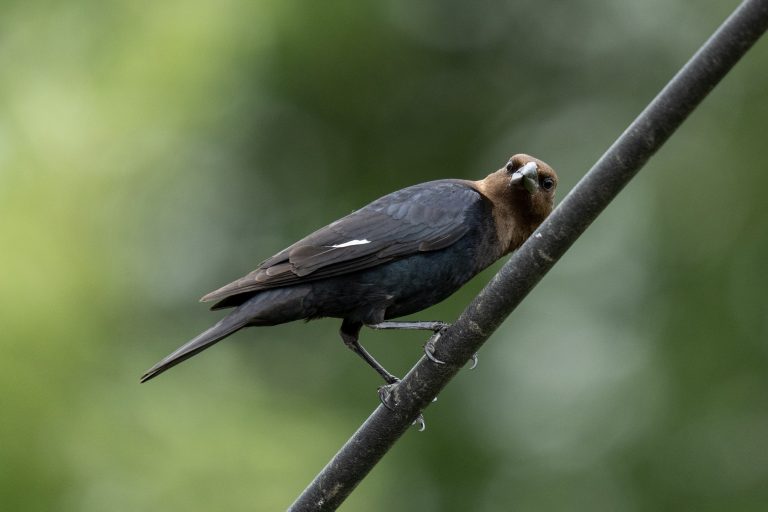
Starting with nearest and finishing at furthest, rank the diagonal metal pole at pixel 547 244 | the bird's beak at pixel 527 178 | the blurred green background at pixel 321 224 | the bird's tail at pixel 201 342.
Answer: the diagonal metal pole at pixel 547 244 < the bird's tail at pixel 201 342 < the bird's beak at pixel 527 178 < the blurred green background at pixel 321 224

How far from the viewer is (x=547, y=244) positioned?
122 inches

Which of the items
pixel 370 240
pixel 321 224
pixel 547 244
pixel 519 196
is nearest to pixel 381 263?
pixel 370 240

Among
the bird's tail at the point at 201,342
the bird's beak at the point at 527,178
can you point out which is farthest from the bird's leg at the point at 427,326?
the bird's beak at the point at 527,178

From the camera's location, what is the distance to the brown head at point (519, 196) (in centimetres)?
502

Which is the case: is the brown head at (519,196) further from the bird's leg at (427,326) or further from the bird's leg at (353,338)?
the bird's leg at (353,338)

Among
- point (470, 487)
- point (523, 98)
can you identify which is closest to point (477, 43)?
point (523, 98)

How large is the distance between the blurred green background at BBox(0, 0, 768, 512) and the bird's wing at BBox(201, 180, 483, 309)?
317cm

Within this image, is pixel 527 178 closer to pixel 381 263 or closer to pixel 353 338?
pixel 381 263

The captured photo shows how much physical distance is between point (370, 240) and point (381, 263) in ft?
0.36

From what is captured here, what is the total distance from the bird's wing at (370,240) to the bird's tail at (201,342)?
11 centimetres

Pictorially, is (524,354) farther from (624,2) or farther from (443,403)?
(624,2)

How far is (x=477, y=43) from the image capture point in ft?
32.7

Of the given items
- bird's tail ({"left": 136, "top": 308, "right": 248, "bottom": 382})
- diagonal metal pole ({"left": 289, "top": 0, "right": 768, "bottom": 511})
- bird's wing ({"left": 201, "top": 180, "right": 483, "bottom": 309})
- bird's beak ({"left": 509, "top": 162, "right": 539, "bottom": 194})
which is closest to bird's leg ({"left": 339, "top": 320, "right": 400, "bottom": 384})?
bird's wing ({"left": 201, "top": 180, "right": 483, "bottom": 309})

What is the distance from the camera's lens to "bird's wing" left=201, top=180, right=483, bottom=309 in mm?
4664
